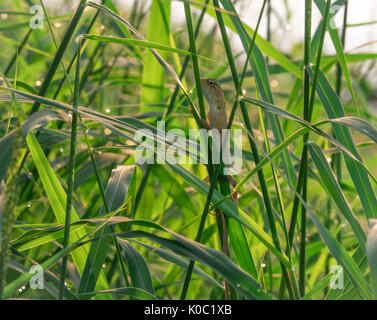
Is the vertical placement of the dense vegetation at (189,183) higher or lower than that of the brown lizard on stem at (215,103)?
lower

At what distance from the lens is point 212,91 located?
29.6 inches

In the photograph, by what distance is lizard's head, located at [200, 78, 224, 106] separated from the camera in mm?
746

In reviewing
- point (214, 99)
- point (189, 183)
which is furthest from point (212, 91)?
point (189, 183)

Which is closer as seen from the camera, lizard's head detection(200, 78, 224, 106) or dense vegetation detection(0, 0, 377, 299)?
dense vegetation detection(0, 0, 377, 299)

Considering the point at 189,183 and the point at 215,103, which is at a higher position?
the point at 215,103

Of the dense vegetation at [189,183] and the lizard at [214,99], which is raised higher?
the lizard at [214,99]

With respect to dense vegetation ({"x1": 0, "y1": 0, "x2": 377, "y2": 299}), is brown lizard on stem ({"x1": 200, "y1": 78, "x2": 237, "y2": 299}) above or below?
above

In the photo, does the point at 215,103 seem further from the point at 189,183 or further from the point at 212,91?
the point at 189,183

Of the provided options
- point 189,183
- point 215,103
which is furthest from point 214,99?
point 189,183

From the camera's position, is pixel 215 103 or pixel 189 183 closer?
pixel 189 183

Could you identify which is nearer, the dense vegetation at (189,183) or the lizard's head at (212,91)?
the dense vegetation at (189,183)

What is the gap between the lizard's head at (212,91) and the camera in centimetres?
75

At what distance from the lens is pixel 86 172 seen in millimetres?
870
